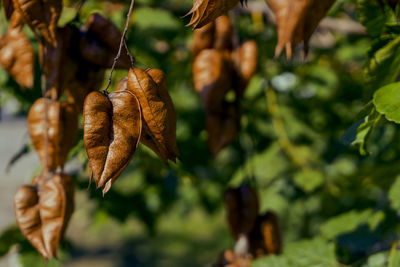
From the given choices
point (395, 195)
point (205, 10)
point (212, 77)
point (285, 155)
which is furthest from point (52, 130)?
point (285, 155)

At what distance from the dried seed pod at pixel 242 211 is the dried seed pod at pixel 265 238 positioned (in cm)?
3

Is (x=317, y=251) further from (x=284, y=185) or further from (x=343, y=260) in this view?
(x=284, y=185)

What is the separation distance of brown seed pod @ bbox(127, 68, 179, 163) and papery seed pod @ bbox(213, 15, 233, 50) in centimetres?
63

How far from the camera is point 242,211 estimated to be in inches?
51.7

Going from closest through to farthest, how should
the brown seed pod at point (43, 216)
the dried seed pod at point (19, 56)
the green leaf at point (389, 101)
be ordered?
1. the green leaf at point (389, 101)
2. the brown seed pod at point (43, 216)
3. the dried seed pod at point (19, 56)

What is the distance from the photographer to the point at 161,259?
6.23m

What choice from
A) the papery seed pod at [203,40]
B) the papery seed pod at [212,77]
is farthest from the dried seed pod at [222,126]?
the papery seed pod at [203,40]

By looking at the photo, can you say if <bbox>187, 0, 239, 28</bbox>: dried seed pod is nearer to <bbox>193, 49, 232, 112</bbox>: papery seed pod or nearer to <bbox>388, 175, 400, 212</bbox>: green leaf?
<bbox>193, 49, 232, 112</bbox>: papery seed pod

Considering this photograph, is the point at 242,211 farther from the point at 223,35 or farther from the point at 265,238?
the point at 223,35

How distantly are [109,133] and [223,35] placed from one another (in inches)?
28.5

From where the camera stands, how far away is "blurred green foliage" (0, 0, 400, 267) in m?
1.35

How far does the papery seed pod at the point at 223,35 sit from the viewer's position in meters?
1.34

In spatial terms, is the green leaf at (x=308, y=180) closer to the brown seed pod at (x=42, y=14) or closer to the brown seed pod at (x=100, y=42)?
the brown seed pod at (x=100, y=42)

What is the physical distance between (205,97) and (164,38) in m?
1.20
